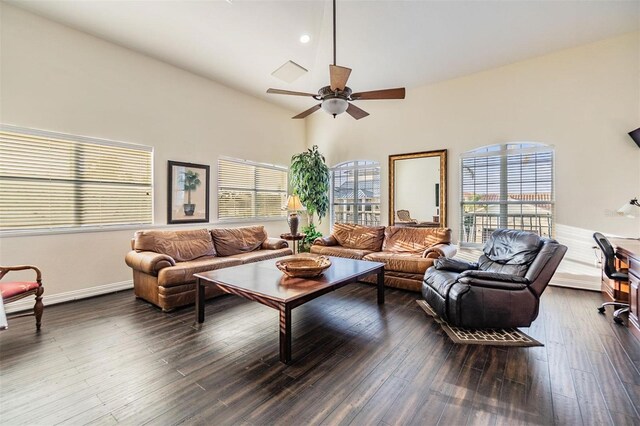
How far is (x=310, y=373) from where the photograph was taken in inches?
84.3

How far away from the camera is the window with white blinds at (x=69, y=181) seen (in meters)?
3.41

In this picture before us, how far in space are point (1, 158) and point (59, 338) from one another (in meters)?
2.29

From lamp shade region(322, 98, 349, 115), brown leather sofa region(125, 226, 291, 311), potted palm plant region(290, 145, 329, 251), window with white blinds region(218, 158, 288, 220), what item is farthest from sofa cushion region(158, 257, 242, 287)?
potted palm plant region(290, 145, 329, 251)

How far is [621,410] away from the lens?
5.76ft

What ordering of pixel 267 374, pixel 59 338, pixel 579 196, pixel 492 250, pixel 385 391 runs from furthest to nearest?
pixel 579 196 → pixel 492 250 → pixel 59 338 → pixel 267 374 → pixel 385 391

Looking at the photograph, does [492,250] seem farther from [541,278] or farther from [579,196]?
[579,196]

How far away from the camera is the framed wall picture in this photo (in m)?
4.83

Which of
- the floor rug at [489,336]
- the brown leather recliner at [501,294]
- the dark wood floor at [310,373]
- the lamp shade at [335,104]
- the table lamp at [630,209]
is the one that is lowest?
the dark wood floor at [310,373]

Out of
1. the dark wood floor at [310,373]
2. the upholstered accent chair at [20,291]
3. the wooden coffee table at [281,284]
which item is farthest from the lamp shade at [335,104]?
the upholstered accent chair at [20,291]

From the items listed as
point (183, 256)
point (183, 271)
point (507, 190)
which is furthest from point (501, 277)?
point (183, 256)

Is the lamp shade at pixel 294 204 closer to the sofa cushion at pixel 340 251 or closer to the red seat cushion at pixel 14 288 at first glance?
the sofa cushion at pixel 340 251

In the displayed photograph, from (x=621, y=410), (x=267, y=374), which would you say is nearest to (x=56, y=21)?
(x=267, y=374)

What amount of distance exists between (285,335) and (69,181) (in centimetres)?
368

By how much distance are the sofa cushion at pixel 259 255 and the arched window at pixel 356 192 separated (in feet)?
7.41
